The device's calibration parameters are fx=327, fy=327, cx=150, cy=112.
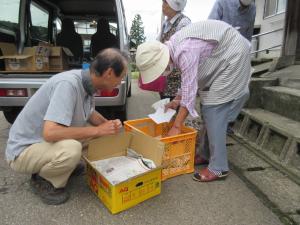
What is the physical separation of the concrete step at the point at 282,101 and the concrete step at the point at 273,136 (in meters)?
0.07

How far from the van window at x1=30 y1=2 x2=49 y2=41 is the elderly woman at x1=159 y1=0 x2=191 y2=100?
2.61 meters

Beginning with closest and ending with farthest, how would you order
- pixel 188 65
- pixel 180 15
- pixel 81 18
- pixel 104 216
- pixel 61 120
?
pixel 61 120 < pixel 104 216 < pixel 188 65 < pixel 180 15 < pixel 81 18

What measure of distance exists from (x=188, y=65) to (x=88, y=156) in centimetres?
110

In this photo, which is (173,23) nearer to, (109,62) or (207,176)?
(109,62)

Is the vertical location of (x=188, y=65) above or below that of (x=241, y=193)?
above

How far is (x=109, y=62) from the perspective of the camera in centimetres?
220

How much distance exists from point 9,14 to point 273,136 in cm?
379

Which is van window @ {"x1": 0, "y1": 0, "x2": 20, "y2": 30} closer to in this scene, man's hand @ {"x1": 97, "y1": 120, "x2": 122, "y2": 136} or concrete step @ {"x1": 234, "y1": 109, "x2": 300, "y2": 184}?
man's hand @ {"x1": 97, "y1": 120, "x2": 122, "y2": 136}

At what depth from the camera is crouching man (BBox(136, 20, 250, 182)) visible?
2488mm

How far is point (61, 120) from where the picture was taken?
2178 mm

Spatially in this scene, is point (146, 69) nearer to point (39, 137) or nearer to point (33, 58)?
point (39, 137)

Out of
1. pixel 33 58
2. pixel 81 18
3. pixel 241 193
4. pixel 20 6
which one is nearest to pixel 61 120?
pixel 241 193

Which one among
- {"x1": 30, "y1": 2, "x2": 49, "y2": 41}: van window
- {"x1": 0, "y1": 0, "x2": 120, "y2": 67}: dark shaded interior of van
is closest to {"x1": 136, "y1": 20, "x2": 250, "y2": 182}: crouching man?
{"x1": 0, "y1": 0, "x2": 120, "y2": 67}: dark shaded interior of van

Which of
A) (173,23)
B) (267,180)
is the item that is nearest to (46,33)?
(173,23)
